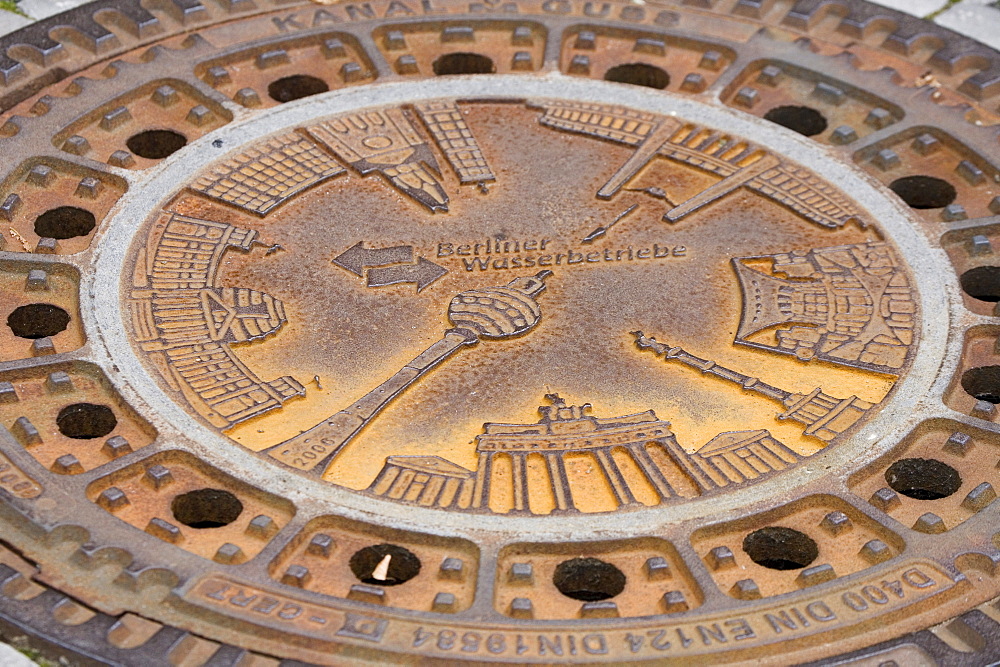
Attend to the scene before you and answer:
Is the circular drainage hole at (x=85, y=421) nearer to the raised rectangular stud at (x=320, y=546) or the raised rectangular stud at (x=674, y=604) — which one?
the raised rectangular stud at (x=320, y=546)

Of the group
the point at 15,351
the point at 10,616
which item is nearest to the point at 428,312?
the point at 15,351

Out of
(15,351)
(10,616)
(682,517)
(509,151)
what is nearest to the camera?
(10,616)

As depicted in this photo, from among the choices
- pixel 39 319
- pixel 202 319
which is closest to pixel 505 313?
pixel 202 319

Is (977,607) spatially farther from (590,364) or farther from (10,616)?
(10,616)

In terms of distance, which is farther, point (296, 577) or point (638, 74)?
point (638, 74)

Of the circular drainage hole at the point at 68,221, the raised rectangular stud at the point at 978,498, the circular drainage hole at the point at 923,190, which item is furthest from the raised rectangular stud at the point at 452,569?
the circular drainage hole at the point at 923,190

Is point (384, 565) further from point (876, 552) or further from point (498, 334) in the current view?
point (876, 552)

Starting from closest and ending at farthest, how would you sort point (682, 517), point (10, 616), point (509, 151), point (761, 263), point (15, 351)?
point (10, 616) → point (682, 517) → point (15, 351) → point (761, 263) → point (509, 151)
